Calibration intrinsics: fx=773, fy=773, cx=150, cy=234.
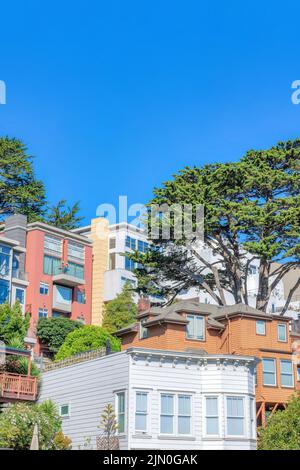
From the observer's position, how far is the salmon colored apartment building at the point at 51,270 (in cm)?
6850

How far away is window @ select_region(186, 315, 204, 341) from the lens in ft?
147

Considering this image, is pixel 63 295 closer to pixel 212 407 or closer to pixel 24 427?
pixel 24 427

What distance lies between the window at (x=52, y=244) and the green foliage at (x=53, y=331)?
24.0 feet

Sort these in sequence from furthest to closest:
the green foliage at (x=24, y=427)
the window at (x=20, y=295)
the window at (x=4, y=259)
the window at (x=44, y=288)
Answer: the window at (x=44, y=288)
the window at (x=20, y=295)
the window at (x=4, y=259)
the green foliage at (x=24, y=427)

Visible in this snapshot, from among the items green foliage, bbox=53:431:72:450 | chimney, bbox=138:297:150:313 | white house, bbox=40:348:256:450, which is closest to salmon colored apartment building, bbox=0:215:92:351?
chimney, bbox=138:297:150:313

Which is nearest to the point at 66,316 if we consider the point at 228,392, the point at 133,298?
the point at 133,298

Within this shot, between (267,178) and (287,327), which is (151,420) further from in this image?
(267,178)

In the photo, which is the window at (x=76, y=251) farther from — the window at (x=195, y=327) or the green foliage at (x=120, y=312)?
the window at (x=195, y=327)

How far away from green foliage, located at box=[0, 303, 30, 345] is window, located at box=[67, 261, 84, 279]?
1799cm

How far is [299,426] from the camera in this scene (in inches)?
1510

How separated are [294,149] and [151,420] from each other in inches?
1016

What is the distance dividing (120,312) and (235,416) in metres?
30.4

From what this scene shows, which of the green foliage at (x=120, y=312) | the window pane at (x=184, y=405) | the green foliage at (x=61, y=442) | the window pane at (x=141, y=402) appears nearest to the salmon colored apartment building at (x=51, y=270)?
the green foliage at (x=120, y=312)

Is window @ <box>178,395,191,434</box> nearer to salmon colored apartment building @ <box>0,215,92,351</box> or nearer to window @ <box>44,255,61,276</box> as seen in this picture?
salmon colored apartment building @ <box>0,215,92,351</box>
